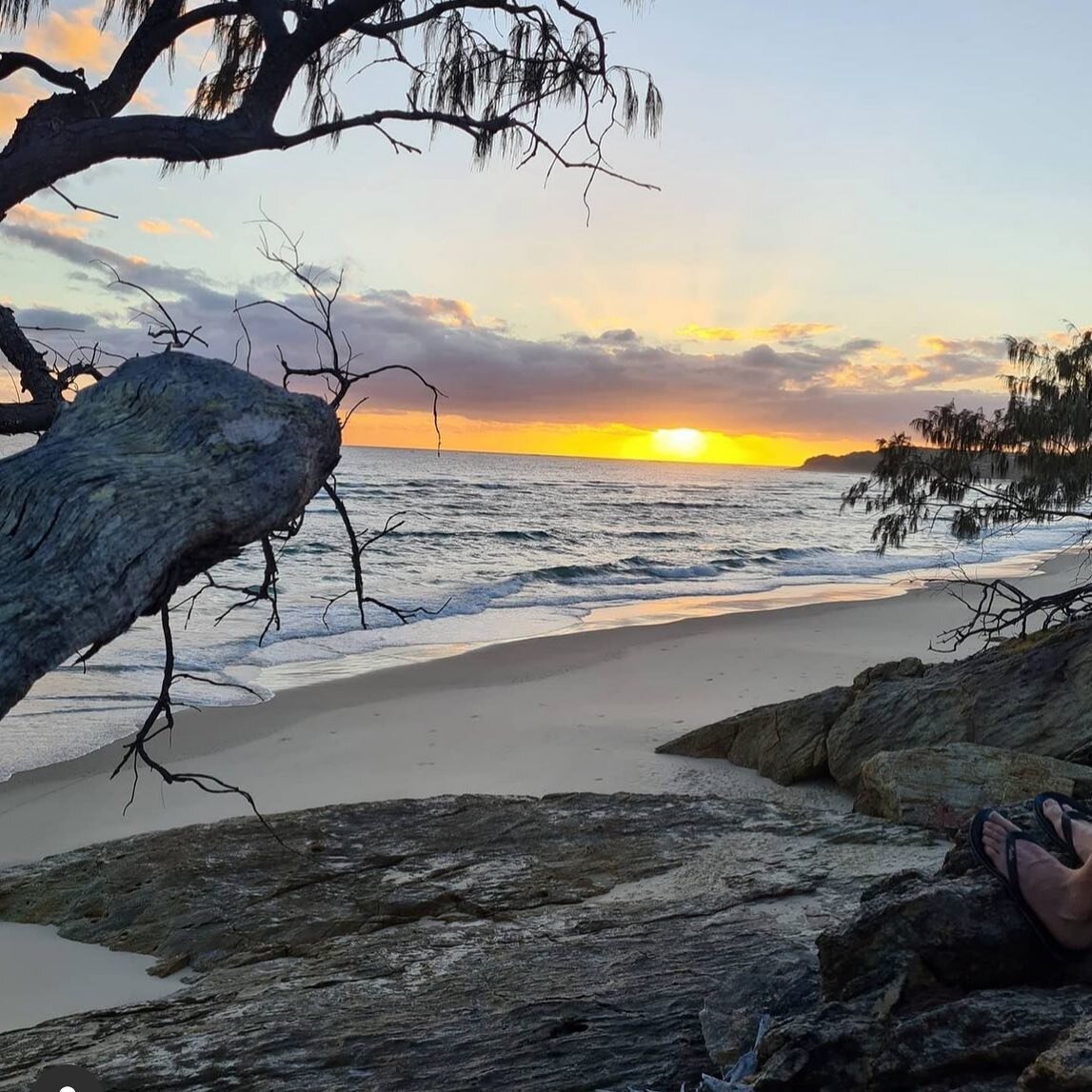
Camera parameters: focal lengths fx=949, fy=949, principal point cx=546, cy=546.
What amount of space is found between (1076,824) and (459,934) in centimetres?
230

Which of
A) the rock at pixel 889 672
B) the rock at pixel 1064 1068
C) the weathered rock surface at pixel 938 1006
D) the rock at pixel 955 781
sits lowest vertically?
the rock at pixel 955 781

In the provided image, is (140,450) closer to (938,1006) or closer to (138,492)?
(138,492)

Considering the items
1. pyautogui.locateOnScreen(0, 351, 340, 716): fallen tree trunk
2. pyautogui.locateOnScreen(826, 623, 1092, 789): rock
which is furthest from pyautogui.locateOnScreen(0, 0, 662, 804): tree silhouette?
pyautogui.locateOnScreen(826, 623, 1092, 789): rock

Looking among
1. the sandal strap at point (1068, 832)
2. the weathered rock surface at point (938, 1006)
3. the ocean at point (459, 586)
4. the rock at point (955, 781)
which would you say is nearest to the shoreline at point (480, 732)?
the ocean at point (459, 586)

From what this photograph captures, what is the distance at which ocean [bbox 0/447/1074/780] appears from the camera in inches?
391

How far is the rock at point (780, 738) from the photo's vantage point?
20.3 feet

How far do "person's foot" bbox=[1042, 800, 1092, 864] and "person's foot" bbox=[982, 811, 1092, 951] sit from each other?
11 cm

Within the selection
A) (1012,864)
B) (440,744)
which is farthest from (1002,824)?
(440,744)

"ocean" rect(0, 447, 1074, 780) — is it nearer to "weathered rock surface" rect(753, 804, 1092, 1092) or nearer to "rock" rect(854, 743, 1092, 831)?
"weathered rock surface" rect(753, 804, 1092, 1092)

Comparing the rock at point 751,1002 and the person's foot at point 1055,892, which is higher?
the person's foot at point 1055,892

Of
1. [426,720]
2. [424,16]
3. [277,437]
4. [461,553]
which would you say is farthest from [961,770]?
[461,553]

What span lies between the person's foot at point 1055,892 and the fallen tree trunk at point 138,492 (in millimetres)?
1942

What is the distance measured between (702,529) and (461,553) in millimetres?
14366

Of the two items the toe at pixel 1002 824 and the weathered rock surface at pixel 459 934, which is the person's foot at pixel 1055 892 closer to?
the toe at pixel 1002 824
